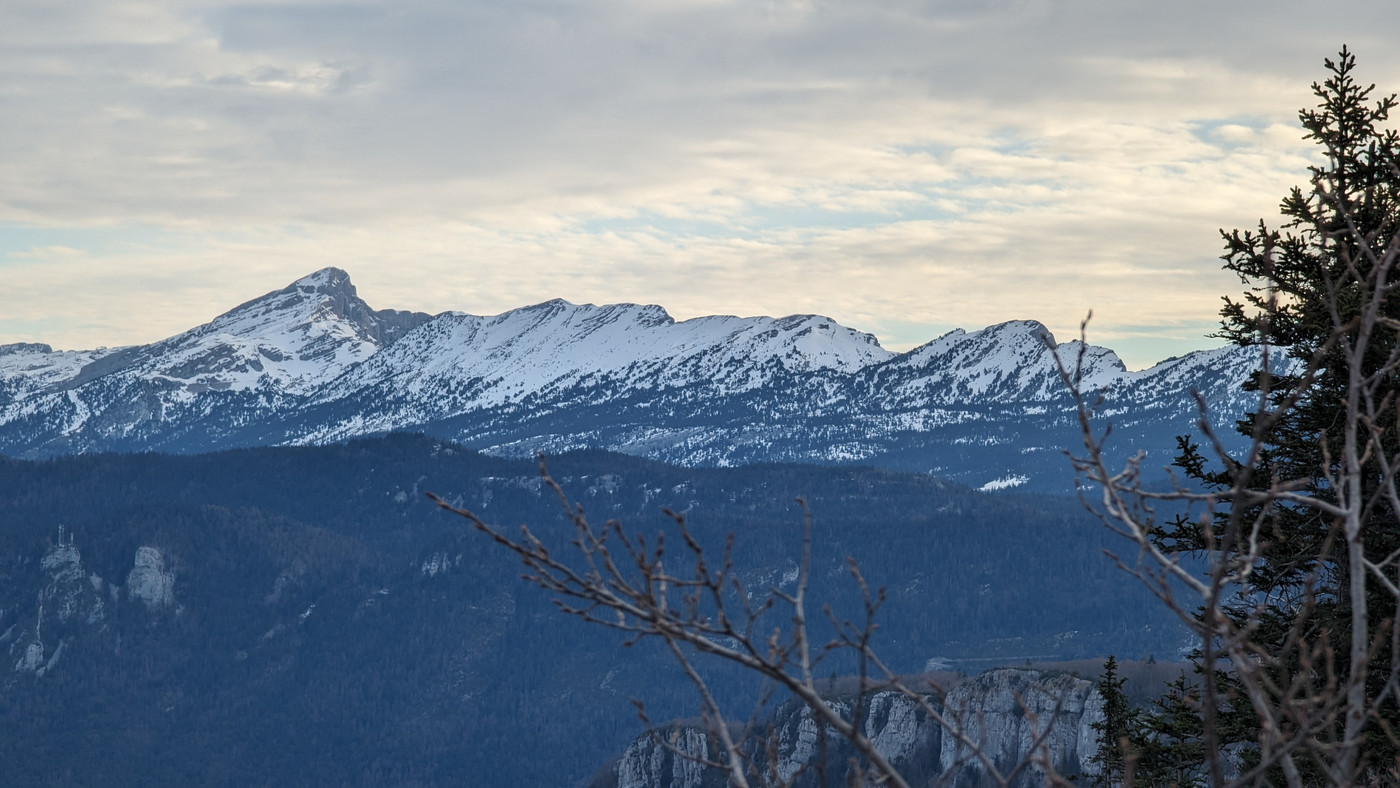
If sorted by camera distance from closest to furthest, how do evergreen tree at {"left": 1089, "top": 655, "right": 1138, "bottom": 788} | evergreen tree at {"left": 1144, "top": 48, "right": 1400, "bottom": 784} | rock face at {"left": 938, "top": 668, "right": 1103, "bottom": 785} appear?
evergreen tree at {"left": 1144, "top": 48, "right": 1400, "bottom": 784}
evergreen tree at {"left": 1089, "top": 655, "right": 1138, "bottom": 788}
rock face at {"left": 938, "top": 668, "right": 1103, "bottom": 785}

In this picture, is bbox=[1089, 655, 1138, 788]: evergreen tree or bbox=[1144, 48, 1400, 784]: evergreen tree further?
bbox=[1089, 655, 1138, 788]: evergreen tree

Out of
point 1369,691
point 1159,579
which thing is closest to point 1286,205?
point 1369,691

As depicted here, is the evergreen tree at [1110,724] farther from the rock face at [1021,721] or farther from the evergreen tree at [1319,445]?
the rock face at [1021,721]

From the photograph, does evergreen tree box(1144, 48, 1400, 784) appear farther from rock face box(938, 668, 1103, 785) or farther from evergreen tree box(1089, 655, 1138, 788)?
rock face box(938, 668, 1103, 785)

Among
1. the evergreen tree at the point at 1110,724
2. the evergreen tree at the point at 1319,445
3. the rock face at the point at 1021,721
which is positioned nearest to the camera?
the evergreen tree at the point at 1319,445

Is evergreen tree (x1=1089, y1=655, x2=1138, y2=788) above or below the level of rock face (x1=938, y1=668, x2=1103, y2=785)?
above

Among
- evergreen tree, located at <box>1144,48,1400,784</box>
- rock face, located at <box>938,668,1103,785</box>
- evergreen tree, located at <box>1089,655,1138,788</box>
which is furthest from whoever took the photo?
rock face, located at <box>938,668,1103,785</box>

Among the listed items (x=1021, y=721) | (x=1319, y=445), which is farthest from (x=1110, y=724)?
(x=1021, y=721)

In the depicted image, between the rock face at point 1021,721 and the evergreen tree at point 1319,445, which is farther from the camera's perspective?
the rock face at point 1021,721

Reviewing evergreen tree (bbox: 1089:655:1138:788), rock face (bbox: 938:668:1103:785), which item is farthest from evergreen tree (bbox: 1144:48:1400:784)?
rock face (bbox: 938:668:1103:785)

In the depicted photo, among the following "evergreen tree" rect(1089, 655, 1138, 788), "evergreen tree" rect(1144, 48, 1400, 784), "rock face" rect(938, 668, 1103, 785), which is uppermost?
"evergreen tree" rect(1144, 48, 1400, 784)

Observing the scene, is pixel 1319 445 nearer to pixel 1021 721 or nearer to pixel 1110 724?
pixel 1110 724

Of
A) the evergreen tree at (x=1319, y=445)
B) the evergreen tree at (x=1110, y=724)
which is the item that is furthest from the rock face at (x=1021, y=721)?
the evergreen tree at (x=1319, y=445)

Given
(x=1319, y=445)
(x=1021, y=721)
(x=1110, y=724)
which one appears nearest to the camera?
(x=1319, y=445)
